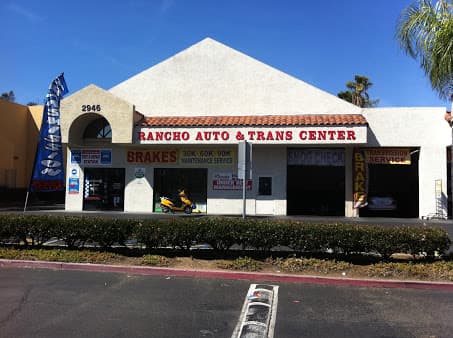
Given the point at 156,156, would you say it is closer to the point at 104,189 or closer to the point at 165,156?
the point at 165,156

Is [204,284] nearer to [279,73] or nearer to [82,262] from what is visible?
[82,262]

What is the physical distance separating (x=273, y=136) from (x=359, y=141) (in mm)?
3854

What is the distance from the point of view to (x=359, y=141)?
758 inches

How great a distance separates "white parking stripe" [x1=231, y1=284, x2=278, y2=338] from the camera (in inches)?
213

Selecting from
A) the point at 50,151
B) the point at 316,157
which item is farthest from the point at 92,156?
the point at 316,157

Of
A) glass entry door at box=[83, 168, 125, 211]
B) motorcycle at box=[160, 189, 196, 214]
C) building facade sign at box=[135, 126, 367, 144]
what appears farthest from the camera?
glass entry door at box=[83, 168, 125, 211]

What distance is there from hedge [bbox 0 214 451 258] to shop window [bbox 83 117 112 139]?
1288 centimetres

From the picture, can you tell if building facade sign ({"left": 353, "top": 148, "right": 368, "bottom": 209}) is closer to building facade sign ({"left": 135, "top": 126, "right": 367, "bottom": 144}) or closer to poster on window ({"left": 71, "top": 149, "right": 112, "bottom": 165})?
building facade sign ({"left": 135, "top": 126, "right": 367, "bottom": 144})

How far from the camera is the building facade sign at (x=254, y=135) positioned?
63.4 feet

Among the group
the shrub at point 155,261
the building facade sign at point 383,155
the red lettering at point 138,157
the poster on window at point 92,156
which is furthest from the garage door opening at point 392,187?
the shrub at point 155,261

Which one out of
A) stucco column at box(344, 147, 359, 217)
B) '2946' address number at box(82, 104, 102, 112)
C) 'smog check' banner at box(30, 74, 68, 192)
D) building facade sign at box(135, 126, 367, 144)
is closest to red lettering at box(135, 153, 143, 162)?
building facade sign at box(135, 126, 367, 144)

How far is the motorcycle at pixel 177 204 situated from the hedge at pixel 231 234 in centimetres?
1112

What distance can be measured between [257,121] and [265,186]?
3376 millimetres

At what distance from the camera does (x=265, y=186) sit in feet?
70.5
